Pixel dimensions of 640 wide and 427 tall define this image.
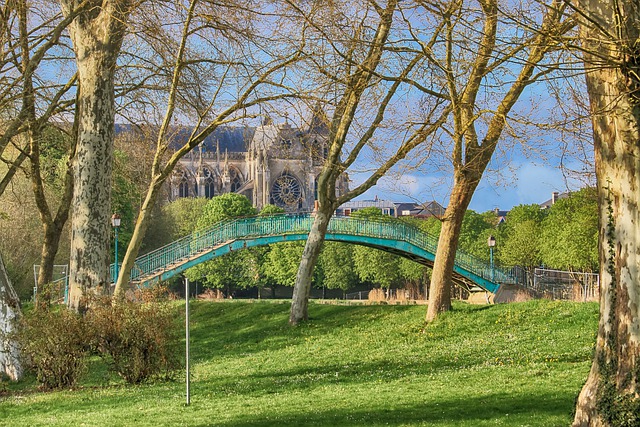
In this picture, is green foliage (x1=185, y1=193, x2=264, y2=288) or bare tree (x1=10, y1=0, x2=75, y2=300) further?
green foliage (x1=185, y1=193, x2=264, y2=288)

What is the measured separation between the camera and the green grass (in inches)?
432

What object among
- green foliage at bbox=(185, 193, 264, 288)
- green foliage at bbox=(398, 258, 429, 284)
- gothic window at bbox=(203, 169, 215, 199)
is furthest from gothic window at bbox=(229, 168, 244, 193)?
green foliage at bbox=(398, 258, 429, 284)

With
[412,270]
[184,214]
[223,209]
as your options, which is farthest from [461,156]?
[184,214]

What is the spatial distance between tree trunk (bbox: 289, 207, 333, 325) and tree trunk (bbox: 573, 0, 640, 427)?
52.0ft

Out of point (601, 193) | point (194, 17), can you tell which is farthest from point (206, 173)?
point (601, 193)

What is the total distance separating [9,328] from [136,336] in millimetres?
4723

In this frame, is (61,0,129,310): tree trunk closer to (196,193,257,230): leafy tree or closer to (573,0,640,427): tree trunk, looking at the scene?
(573,0,640,427): tree trunk

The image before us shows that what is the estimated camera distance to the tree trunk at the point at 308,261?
24812mm

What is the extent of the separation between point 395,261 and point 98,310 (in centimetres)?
6616

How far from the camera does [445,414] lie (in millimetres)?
10594

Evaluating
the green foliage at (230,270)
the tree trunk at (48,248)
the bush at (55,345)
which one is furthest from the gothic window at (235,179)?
the bush at (55,345)

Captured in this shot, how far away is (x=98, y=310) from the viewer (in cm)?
1509

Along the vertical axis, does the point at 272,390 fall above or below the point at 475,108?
below

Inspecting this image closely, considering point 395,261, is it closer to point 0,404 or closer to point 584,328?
point 584,328
